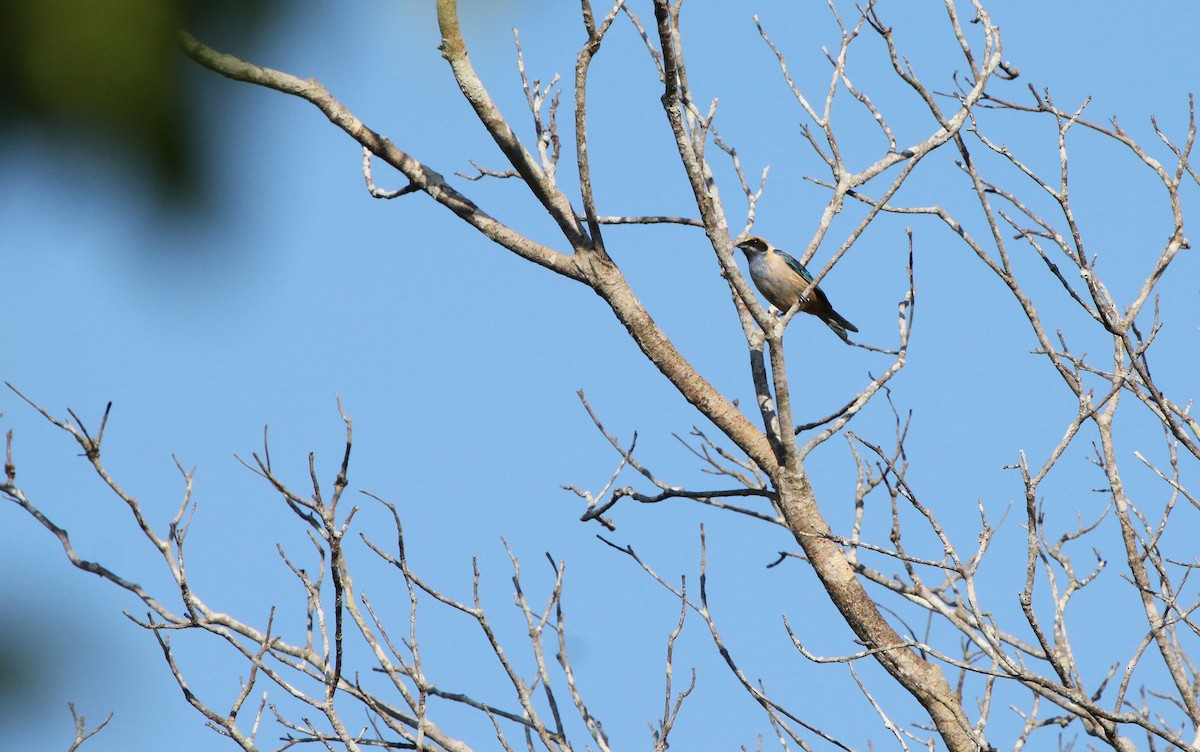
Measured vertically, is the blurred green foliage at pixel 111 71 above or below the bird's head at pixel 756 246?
below

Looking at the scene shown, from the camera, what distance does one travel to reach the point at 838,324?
9.67 meters

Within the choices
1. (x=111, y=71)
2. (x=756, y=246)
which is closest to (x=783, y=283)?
(x=756, y=246)

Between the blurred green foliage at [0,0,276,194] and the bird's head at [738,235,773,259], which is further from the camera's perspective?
the bird's head at [738,235,773,259]

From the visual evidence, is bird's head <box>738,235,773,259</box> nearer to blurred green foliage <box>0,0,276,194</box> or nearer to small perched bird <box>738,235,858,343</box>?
small perched bird <box>738,235,858,343</box>

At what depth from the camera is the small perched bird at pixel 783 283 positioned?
370 inches

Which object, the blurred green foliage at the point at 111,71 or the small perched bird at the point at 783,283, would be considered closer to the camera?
the blurred green foliage at the point at 111,71

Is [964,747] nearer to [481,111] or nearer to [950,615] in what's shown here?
[950,615]

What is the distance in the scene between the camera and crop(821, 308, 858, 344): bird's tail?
9586 millimetres

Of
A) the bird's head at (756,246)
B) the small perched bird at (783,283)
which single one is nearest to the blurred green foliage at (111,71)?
the small perched bird at (783,283)

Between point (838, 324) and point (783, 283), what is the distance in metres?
0.63

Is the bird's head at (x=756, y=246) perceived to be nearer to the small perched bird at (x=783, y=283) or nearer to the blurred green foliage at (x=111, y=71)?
the small perched bird at (x=783, y=283)

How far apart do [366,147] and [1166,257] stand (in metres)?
3.65

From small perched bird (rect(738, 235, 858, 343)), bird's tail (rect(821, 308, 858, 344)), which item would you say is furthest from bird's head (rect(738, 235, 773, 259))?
bird's tail (rect(821, 308, 858, 344))

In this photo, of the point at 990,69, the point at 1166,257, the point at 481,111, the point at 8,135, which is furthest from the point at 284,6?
the point at 1166,257
